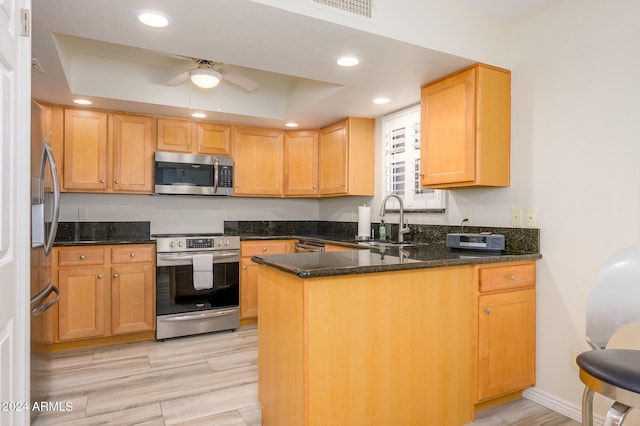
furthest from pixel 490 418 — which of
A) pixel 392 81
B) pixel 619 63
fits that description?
pixel 392 81

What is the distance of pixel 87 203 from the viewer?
3.92 meters

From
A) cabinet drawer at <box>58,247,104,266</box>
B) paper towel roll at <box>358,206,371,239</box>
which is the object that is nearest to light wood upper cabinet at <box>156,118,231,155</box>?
cabinet drawer at <box>58,247,104,266</box>

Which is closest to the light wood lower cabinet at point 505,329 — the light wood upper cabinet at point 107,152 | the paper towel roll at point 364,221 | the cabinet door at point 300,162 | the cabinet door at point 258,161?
the paper towel roll at point 364,221

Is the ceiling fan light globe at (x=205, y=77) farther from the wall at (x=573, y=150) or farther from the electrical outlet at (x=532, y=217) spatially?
the electrical outlet at (x=532, y=217)

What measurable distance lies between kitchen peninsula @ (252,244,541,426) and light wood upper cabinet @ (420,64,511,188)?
61cm

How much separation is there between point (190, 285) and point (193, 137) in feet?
5.04

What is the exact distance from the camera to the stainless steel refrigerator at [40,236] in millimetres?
2021

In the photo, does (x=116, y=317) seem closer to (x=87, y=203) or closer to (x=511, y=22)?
(x=87, y=203)

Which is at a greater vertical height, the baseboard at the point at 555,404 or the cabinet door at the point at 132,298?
the cabinet door at the point at 132,298

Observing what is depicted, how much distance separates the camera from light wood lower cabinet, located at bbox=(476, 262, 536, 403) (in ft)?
7.27

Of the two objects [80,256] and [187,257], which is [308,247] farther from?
[80,256]

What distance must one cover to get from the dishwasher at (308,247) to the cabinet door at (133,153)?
1.60m

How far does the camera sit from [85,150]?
142 inches

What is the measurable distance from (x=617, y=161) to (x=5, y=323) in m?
2.80
